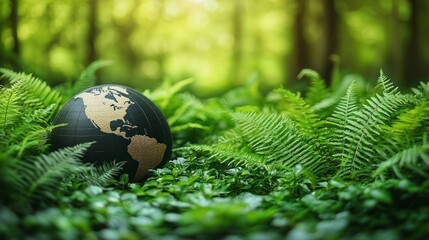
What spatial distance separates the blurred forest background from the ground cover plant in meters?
6.09

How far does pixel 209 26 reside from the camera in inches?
1041

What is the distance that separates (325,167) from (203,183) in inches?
41.9

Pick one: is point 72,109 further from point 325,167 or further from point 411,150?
point 411,150

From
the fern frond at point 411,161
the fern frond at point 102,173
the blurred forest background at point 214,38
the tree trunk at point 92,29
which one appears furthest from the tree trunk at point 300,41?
the fern frond at point 411,161

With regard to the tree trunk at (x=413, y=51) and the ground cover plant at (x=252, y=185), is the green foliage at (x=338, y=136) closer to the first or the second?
the ground cover plant at (x=252, y=185)

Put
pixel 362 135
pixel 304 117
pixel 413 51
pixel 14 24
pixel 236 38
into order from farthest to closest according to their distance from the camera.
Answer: pixel 236 38 < pixel 413 51 < pixel 14 24 < pixel 304 117 < pixel 362 135

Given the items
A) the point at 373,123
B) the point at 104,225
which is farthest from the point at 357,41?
the point at 104,225

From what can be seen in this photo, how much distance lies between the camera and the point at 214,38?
27547 mm

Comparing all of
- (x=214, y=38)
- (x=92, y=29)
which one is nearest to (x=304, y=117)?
(x=92, y=29)

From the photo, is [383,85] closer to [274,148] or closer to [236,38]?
[274,148]

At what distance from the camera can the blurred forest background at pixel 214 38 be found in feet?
40.7

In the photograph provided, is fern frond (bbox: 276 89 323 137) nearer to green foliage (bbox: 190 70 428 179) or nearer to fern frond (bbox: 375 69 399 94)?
green foliage (bbox: 190 70 428 179)

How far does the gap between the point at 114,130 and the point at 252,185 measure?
129 cm

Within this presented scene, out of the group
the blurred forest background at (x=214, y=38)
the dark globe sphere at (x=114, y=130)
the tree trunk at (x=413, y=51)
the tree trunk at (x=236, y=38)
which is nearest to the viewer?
the dark globe sphere at (x=114, y=130)
